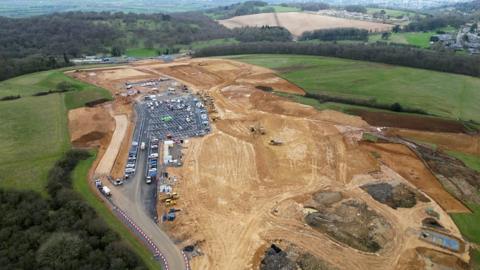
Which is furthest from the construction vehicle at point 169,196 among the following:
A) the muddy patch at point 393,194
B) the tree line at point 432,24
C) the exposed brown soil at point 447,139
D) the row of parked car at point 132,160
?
the tree line at point 432,24

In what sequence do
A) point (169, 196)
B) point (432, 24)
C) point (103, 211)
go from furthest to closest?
point (432, 24), point (169, 196), point (103, 211)

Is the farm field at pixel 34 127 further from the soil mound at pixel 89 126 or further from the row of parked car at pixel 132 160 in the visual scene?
the row of parked car at pixel 132 160

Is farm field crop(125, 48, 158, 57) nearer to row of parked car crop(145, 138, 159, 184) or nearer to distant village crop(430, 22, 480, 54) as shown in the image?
row of parked car crop(145, 138, 159, 184)

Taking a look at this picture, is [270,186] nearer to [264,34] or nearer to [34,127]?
[34,127]

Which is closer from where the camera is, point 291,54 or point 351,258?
point 351,258

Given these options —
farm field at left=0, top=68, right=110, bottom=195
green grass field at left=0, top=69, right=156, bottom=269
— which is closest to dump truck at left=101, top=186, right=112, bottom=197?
green grass field at left=0, top=69, right=156, bottom=269

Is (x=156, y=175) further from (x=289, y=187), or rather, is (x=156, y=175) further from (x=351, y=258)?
(x=351, y=258)

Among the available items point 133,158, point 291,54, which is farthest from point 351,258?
point 291,54

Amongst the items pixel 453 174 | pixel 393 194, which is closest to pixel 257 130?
pixel 393 194
